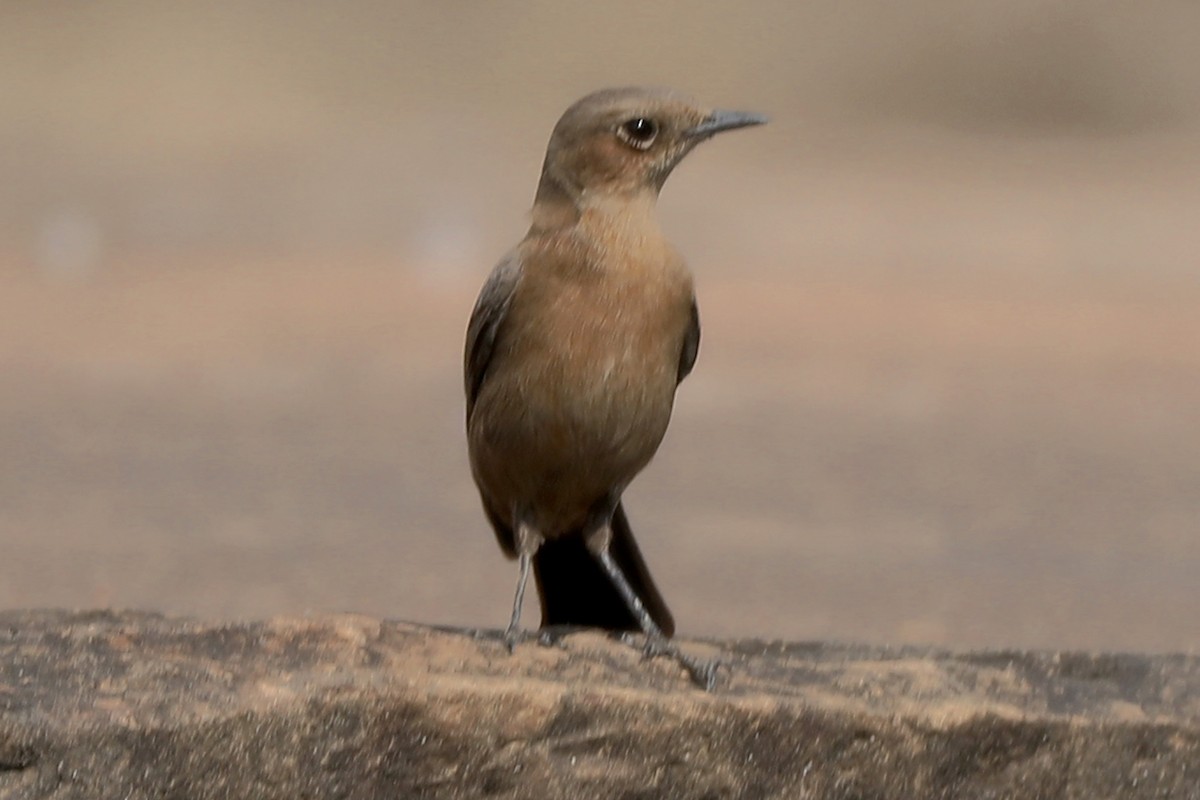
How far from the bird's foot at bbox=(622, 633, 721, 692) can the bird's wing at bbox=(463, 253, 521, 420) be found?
74cm

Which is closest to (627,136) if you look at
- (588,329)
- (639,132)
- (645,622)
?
(639,132)

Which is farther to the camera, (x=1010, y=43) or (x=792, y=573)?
(x=1010, y=43)

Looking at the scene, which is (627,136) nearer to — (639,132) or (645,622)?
(639,132)

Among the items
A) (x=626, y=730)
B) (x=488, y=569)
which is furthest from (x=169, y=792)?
(x=488, y=569)

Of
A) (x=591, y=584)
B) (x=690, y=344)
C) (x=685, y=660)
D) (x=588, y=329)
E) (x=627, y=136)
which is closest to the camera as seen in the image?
(x=685, y=660)

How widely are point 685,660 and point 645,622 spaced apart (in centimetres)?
Answer: 36

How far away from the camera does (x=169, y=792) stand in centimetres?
300

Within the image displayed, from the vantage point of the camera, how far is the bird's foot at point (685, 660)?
3520mm

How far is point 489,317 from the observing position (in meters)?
3.98

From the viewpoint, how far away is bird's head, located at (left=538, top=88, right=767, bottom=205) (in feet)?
12.8

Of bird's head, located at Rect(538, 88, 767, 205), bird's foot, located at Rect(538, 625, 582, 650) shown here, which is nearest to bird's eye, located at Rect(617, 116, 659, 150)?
bird's head, located at Rect(538, 88, 767, 205)

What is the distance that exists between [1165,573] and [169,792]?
544cm

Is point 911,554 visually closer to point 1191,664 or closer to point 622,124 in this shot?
point 1191,664

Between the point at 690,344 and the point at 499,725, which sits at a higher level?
the point at 690,344
